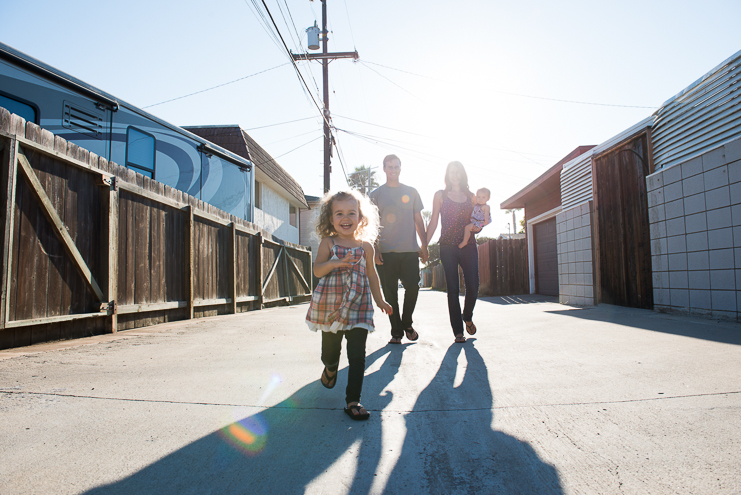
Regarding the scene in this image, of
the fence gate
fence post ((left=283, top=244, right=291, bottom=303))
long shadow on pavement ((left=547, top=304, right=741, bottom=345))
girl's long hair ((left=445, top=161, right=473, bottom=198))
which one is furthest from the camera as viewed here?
fence post ((left=283, top=244, right=291, bottom=303))

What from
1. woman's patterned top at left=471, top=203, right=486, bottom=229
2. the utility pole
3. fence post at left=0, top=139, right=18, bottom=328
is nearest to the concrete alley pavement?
fence post at left=0, top=139, right=18, bottom=328

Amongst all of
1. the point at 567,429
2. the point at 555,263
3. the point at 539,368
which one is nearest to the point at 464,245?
the point at 539,368

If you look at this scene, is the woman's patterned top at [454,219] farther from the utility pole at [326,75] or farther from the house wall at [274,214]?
the house wall at [274,214]

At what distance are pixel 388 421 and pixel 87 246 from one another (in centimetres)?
381

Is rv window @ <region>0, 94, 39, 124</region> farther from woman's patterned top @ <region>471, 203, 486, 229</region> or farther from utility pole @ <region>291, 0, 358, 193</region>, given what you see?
utility pole @ <region>291, 0, 358, 193</region>

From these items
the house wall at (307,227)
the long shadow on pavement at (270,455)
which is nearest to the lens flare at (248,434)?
the long shadow on pavement at (270,455)

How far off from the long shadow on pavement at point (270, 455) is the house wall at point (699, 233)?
169 inches

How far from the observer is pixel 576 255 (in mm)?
8023

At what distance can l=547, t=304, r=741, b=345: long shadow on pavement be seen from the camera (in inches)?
141

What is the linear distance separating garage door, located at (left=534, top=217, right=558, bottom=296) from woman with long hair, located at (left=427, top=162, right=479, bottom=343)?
8.60 m

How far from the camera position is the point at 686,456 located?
59.7 inches

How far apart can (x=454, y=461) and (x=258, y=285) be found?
833cm

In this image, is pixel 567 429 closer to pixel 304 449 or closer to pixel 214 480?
pixel 304 449

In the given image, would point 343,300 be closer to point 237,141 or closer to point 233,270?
point 233,270
